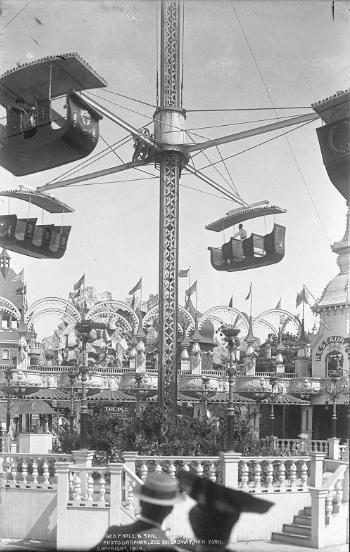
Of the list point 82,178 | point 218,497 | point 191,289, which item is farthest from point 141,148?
point 191,289

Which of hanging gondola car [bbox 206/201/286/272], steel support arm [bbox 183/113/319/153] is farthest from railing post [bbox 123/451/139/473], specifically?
steel support arm [bbox 183/113/319/153]

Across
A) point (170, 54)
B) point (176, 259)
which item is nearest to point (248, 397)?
point (176, 259)

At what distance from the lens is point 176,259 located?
16297 mm

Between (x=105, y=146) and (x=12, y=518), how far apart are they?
30.6ft

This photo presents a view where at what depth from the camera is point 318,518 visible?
447 inches

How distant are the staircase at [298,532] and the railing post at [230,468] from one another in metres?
1.07

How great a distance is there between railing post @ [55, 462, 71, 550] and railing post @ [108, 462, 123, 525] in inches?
30.3

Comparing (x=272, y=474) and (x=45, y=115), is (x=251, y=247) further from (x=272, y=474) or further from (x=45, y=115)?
(x=45, y=115)

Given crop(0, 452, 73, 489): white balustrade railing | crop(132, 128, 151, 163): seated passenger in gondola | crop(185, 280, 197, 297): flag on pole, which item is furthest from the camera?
crop(185, 280, 197, 297): flag on pole

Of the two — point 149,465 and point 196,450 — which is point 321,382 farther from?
point 149,465

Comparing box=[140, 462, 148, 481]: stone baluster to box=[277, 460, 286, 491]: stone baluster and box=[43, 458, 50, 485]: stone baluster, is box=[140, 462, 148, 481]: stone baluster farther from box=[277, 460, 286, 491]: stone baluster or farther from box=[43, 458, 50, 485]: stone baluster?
box=[277, 460, 286, 491]: stone baluster

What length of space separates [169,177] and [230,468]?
22.8 ft

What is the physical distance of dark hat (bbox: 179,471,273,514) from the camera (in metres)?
10.4

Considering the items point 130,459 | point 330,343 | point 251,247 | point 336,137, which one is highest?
point 336,137
